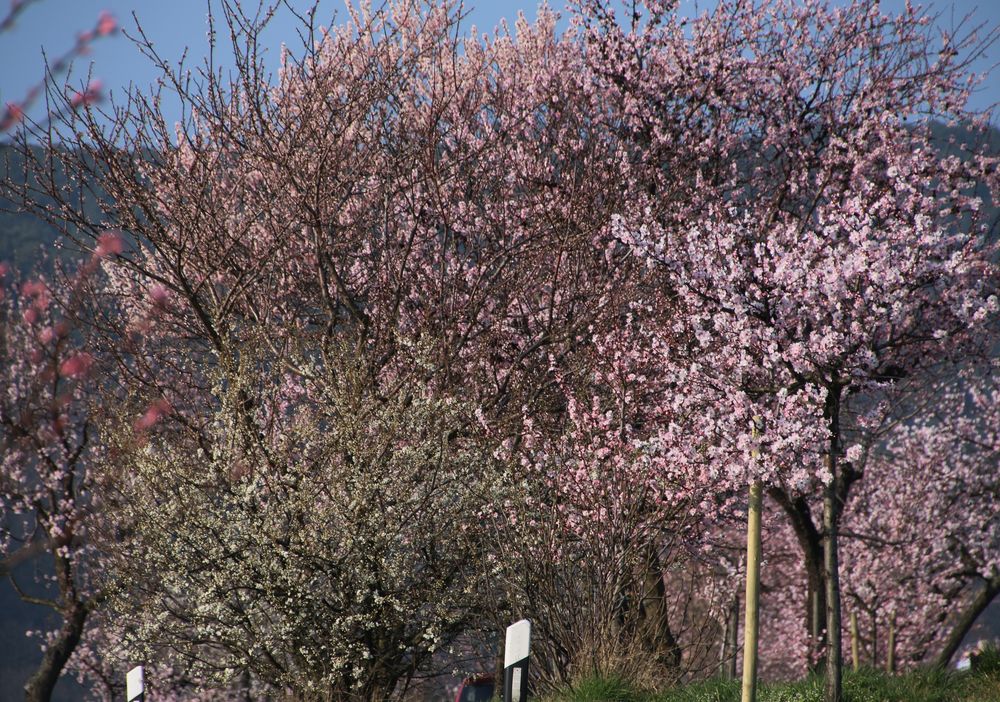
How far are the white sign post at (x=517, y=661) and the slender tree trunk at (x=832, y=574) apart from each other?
3917 mm

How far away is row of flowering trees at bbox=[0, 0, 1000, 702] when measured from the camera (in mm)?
9055

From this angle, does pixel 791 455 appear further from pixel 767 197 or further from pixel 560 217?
pixel 767 197

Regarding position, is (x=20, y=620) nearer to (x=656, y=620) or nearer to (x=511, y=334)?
(x=511, y=334)

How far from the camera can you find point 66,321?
2984 millimetres

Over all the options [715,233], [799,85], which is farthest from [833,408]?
[799,85]

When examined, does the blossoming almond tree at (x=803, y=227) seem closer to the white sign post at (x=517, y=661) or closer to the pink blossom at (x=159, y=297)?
the white sign post at (x=517, y=661)

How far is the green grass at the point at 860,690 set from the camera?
823 centimetres

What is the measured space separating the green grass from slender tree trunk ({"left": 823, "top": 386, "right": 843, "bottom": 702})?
39 centimetres

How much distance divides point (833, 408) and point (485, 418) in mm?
3591

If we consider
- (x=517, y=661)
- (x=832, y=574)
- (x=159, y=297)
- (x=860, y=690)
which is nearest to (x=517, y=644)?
(x=517, y=661)

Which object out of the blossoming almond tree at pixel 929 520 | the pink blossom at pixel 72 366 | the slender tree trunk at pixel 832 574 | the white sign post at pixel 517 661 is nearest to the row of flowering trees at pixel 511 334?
the slender tree trunk at pixel 832 574

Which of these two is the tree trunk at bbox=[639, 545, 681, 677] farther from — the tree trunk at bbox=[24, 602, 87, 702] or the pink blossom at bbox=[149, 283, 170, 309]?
the tree trunk at bbox=[24, 602, 87, 702]

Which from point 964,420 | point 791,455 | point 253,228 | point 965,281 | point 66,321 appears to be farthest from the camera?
point 964,420

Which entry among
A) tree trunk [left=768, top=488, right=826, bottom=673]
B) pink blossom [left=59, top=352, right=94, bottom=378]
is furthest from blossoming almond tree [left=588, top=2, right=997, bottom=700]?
pink blossom [left=59, top=352, right=94, bottom=378]
